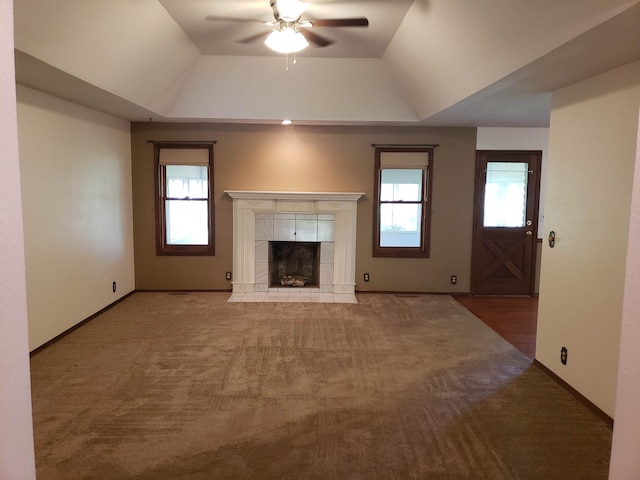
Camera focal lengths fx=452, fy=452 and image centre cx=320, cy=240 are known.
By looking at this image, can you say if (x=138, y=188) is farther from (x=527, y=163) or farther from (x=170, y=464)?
(x=527, y=163)

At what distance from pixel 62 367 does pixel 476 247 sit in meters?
5.22

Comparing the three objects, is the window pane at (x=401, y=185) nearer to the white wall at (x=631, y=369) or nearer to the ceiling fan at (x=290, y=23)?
the ceiling fan at (x=290, y=23)

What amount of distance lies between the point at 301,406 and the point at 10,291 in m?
2.50

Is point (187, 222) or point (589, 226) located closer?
point (589, 226)

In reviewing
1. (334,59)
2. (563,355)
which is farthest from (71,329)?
(563,355)

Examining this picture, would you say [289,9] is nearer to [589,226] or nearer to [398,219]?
[589,226]

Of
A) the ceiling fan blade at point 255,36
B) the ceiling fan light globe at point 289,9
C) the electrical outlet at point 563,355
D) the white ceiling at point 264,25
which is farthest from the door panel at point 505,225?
the ceiling fan light globe at point 289,9

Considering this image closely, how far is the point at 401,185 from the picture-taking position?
6.47 meters

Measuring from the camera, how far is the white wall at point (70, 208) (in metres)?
3.95

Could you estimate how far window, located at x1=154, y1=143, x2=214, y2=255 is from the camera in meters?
6.24

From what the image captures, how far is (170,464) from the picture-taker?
8.11 feet

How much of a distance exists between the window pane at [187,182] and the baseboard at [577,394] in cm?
466

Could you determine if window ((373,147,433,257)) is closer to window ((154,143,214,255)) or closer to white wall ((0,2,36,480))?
window ((154,143,214,255))

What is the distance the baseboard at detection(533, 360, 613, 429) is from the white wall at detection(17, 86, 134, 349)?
14.4ft
